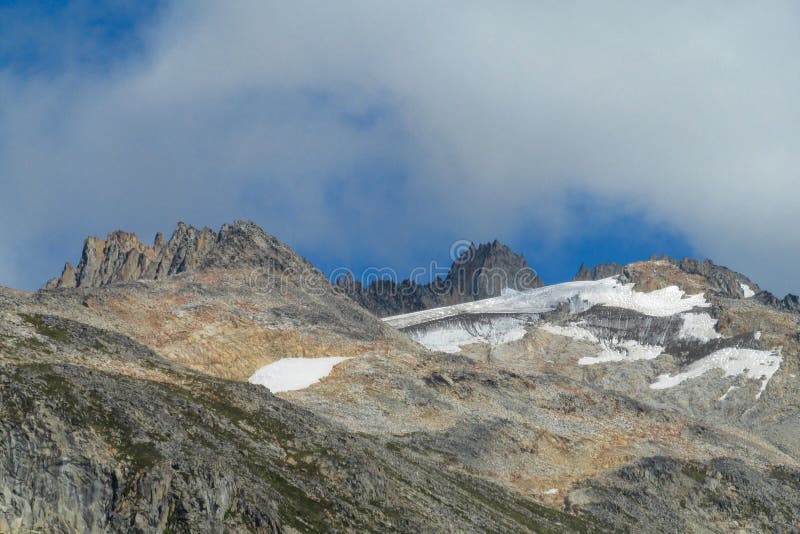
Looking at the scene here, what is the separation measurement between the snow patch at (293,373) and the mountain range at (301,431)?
387mm

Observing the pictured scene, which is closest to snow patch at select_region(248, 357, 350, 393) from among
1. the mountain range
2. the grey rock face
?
the mountain range

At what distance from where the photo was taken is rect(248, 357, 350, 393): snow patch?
121 metres

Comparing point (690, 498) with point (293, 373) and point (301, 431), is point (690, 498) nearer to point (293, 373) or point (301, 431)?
point (293, 373)

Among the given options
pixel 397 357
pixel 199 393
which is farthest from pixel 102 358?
pixel 397 357

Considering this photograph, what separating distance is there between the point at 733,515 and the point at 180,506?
71.8 meters

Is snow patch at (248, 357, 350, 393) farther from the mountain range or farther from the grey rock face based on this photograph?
the grey rock face

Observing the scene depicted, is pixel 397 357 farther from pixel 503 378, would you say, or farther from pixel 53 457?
pixel 53 457

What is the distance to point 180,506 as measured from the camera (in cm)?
6044

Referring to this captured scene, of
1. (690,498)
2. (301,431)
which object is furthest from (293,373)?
(690,498)

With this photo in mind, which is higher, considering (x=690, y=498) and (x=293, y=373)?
(x=293, y=373)

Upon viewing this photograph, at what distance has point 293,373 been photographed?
412 feet

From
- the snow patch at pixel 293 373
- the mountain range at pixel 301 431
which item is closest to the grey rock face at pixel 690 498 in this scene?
the mountain range at pixel 301 431

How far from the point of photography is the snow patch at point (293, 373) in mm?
121125

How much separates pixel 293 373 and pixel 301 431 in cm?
4293
